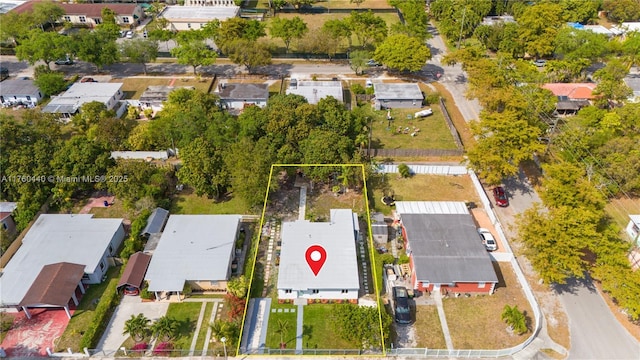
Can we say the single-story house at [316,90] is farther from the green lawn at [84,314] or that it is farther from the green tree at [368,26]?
the green lawn at [84,314]

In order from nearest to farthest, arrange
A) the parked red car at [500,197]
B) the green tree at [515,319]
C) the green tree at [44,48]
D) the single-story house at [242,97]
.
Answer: the green tree at [515,319], the parked red car at [500,197], the single-story house at [242,97], the green tree at [44,48]

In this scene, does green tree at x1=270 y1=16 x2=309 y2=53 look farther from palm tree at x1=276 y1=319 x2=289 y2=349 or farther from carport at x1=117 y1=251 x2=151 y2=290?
palm tree at x1=276 y1=319 x2=289 y2=349

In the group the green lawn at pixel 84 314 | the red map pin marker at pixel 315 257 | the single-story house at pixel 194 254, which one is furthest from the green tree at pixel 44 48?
the red map pin marker at pixel 315 257

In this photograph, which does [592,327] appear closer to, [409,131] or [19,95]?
[409,131]

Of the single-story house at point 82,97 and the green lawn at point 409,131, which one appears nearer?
the green lawn at point 409,131

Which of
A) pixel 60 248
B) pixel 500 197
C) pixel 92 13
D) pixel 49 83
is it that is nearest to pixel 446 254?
pixel 500 197

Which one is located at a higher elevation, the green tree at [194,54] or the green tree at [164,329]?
the green tree at [194,54]

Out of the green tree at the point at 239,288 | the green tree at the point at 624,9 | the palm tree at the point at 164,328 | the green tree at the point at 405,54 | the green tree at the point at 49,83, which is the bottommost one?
the palm tree at the point at 164,328
